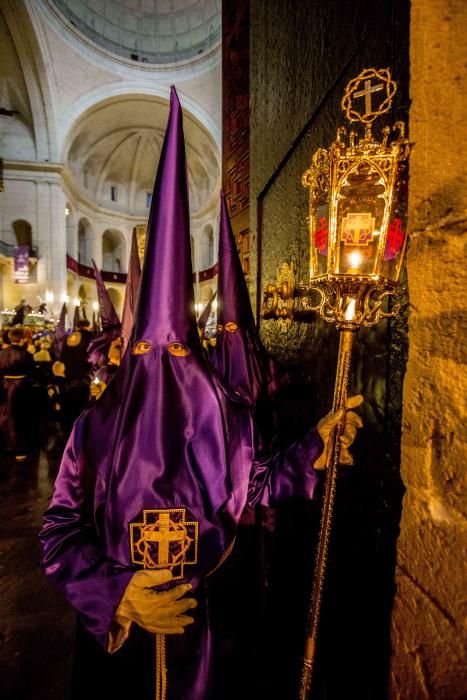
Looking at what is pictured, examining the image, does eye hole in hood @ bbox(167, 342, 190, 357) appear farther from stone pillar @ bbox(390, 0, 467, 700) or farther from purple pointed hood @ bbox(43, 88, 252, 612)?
stone pillar @ bbox(390, 0, 467, 700)

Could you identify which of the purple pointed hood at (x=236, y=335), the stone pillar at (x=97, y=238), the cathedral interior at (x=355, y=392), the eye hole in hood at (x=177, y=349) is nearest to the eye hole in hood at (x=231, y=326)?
the purple pointed hood at (x=236, y=335)

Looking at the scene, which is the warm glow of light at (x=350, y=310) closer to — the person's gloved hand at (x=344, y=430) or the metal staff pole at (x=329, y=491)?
the metal staff pole at (x=329, y=491)

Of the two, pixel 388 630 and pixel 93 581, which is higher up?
pixel 93 581

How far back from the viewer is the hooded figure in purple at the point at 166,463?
127 cm

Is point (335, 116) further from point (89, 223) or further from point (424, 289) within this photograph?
point (89, 223)

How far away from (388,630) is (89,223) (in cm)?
3131

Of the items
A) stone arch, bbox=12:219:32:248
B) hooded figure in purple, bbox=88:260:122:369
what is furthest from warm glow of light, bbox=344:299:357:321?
stone arch, bbox=12:219:32:248

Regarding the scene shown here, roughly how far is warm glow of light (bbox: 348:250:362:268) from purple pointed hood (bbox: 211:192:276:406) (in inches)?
68.8

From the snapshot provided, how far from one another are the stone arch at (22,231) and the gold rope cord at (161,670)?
25.7 metres

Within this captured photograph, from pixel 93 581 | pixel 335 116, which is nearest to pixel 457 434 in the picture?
pixel 93 581

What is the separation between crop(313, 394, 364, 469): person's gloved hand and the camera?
1.14 m

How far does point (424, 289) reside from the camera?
1117 millimetres

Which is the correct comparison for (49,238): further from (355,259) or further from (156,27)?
(355,259)

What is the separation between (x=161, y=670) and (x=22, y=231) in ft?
88.2
